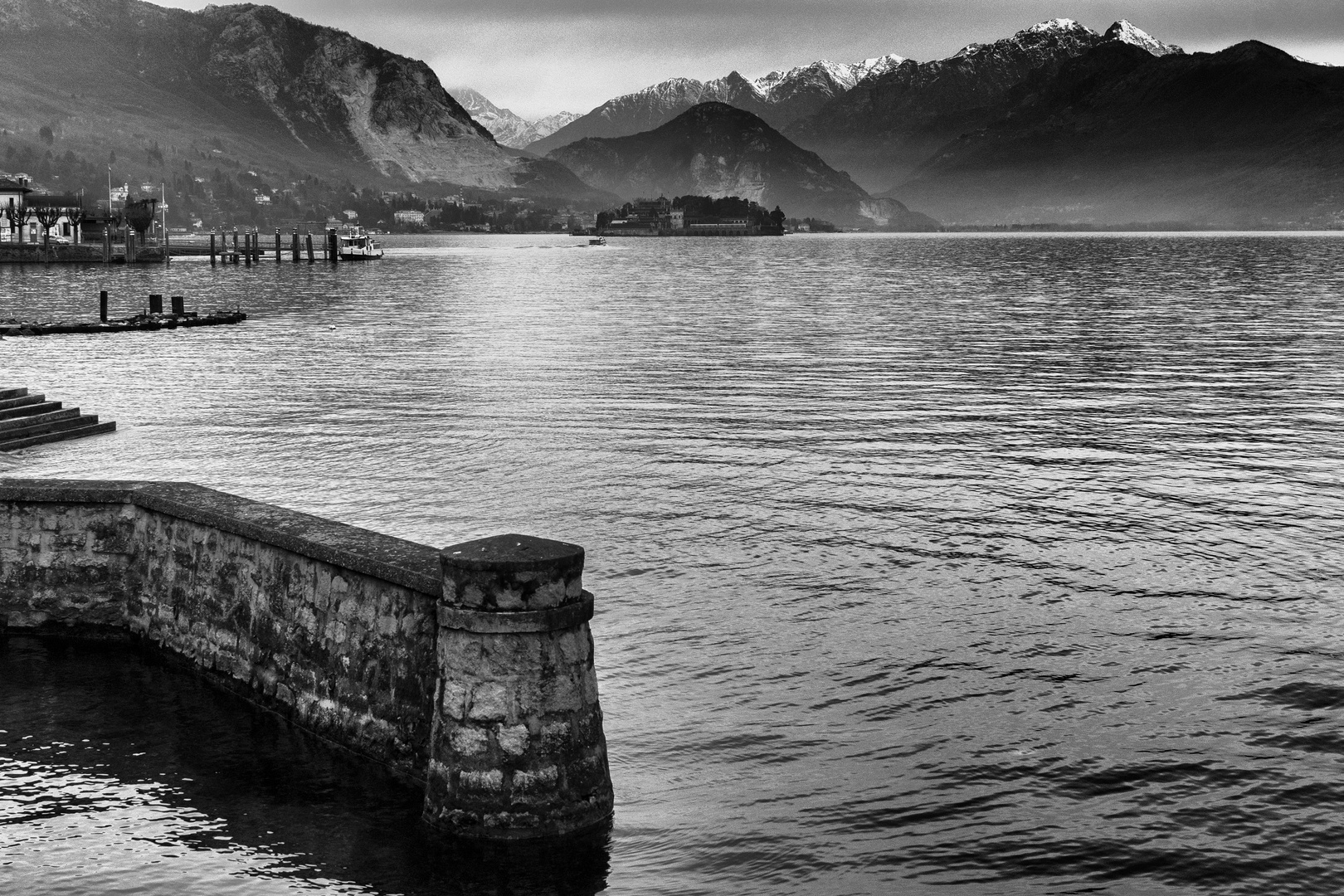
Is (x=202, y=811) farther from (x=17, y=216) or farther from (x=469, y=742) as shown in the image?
(x=17, y=216)

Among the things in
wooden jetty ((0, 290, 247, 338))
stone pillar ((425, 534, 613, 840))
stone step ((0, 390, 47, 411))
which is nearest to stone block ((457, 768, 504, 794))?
stone pillar ((425, 534, 613, 840))

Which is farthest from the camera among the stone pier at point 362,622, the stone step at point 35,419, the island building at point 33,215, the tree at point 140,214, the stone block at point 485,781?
the tree at point 140,214

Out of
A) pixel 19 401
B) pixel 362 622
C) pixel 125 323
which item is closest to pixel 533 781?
pixel 362 622

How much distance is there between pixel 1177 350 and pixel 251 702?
50.1 m

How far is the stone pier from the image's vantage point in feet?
35.8

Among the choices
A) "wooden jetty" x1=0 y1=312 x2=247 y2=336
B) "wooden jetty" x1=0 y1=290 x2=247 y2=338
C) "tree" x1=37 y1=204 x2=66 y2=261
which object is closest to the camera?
"wooden jetty" x1=0 y1=312 x2=247 y2=336

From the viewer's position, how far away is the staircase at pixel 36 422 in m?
31.0

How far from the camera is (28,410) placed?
106 feet

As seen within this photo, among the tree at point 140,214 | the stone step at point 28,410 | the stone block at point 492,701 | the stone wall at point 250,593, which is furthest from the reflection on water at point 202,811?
the tree at point 140,214

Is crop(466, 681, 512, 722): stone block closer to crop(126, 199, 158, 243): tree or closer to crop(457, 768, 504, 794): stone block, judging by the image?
crop(457, 768, 504, 794): stone block

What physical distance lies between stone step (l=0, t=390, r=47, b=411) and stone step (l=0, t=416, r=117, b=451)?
3.05 ft

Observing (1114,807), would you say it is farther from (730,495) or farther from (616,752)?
(730,495)

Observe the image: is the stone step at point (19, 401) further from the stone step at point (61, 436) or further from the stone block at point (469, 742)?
the stone block at point (469, 742)

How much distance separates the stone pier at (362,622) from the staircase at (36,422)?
16313mm
